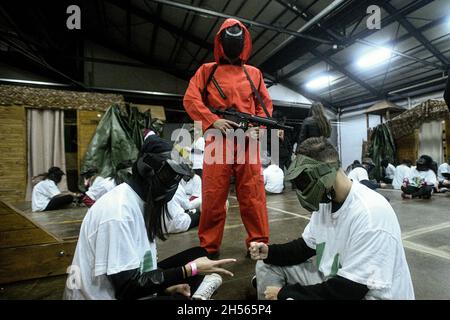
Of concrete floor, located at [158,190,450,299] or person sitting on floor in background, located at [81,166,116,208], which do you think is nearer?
concrete floor, located at [158,190,450,299]

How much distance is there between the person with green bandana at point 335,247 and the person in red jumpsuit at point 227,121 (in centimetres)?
46

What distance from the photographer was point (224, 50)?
1939 millimetres

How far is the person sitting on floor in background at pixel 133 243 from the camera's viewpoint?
0.94 m

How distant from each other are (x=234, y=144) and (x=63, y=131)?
5.93m

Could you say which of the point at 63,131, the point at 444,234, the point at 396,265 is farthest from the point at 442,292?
the point at 63,131

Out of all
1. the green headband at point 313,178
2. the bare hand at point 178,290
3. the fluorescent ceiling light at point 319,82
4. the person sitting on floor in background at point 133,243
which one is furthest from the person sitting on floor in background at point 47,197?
the fluorescent ceiling light at point 319,82

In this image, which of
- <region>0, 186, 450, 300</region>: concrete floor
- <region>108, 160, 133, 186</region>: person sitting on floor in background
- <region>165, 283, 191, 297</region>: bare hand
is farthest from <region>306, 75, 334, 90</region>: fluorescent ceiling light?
<region>165, 283, 191, 297</region>: bare hand

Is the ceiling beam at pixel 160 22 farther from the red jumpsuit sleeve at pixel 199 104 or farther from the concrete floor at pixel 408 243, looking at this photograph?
the red jumpsuit sleeve at pixel 199 104

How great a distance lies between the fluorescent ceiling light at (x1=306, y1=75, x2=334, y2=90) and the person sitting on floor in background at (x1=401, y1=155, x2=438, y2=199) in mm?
4682

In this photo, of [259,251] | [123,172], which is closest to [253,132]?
[259,251]

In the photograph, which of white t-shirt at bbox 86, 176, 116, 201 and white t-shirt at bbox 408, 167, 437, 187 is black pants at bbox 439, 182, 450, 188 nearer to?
white t-shirt at bbox 408, 167, 437, 187

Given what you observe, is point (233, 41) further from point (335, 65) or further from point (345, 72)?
point (345, 72)

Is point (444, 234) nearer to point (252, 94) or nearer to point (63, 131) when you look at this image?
point (252, 94)

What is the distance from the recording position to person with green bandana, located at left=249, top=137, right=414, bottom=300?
902 mm
